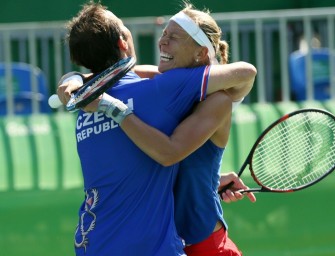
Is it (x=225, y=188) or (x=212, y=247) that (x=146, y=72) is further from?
(x=212, y=247)

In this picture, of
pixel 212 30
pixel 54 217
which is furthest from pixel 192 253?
pixel 54 217

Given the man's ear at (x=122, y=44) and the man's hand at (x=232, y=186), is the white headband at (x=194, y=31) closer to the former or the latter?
the man's ear at (x=122, y=44)

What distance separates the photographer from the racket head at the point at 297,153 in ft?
14.5

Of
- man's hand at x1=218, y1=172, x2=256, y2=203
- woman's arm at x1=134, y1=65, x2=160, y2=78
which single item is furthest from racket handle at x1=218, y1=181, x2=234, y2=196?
woman's arm at x1=134, y1=65, x2=160, y2=78

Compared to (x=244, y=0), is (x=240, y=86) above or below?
above

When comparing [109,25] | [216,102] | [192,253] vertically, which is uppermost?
[109,25]

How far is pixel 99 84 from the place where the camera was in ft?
11.2

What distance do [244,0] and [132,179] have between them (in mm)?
5656

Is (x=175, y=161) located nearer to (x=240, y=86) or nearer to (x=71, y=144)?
(x=240, y=86)

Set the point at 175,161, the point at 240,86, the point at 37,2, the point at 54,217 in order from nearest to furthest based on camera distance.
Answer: the point at 175,161 → the point at 240,86 → the point at 54,217 → the point at 37,2

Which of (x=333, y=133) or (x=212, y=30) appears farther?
(x=333, y=133)

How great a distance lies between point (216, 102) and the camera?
3516 millimetres

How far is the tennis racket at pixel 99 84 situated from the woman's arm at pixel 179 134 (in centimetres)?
14

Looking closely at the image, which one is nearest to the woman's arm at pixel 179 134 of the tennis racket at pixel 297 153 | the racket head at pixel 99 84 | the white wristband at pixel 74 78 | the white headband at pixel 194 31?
the racket head at pixel 99 84
